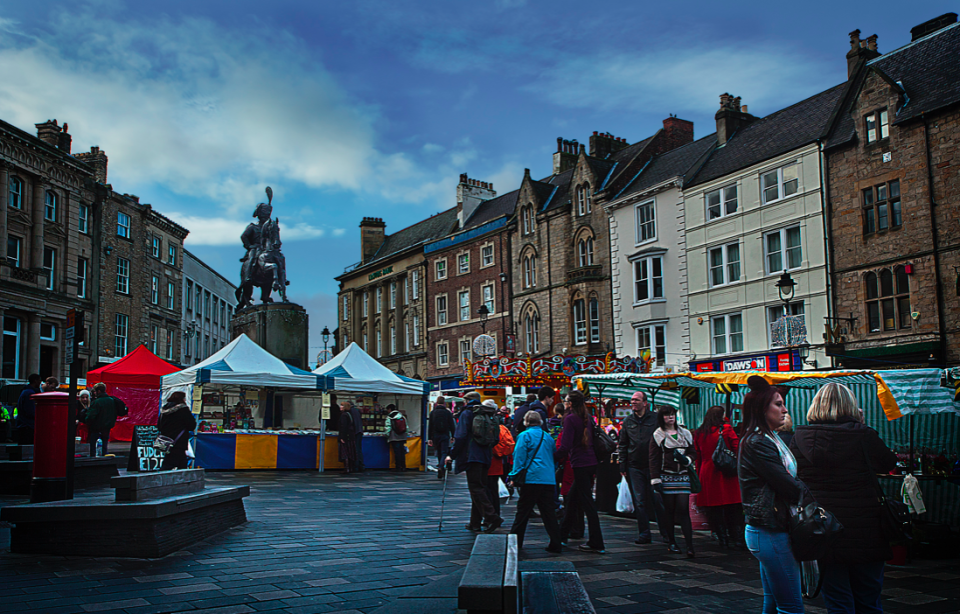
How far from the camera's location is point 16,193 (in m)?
36.0

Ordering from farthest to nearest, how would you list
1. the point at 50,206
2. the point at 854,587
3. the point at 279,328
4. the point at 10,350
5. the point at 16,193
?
the point at 50,206, the point at 16,193, the point at 10,350, the point at 279,328, the point at 854,587

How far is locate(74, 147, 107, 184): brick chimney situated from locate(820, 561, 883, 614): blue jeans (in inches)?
1822

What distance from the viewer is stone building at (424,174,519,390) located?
4562 centimetres

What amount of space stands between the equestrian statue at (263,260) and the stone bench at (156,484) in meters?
14.9

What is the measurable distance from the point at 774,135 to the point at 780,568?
29.5 m

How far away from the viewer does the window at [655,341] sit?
33719mm

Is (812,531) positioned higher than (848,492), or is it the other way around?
(848,492)

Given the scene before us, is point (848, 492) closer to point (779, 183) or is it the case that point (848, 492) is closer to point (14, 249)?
point (779, 183)

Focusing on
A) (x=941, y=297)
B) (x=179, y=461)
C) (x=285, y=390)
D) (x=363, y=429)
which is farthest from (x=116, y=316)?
(x=941, y=297)

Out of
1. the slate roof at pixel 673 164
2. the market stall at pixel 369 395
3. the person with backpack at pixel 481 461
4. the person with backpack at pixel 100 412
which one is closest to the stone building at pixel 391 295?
the slate roof at pixel 673 164

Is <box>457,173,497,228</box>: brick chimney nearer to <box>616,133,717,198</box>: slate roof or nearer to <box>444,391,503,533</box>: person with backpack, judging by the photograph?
<box>616,133,717,198</box>: slate roof

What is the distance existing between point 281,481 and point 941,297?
19606 mm

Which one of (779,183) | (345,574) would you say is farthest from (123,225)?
(345,574)

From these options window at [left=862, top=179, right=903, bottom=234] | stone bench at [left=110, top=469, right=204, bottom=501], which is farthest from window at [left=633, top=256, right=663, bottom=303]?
stone bench at [left=110, top=469, right=204, bottom=501]
